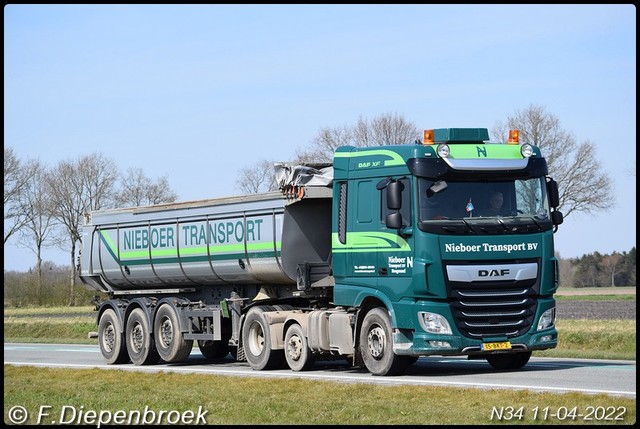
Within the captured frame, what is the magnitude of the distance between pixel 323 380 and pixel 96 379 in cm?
435

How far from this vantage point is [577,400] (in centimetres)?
1492

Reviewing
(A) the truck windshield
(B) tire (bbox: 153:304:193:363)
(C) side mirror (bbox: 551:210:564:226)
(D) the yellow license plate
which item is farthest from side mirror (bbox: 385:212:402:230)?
(B) tire (bbox: 153:304:193:363)

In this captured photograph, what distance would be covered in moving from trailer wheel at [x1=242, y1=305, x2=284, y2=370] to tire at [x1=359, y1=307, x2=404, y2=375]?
2608mm

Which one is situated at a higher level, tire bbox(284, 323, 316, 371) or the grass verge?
tire bbox(284, 323, 316, 371)

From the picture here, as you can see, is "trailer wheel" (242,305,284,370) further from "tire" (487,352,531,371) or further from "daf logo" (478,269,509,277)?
"daf logo" (478,269,509,277)

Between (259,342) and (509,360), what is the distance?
→ 487 cm

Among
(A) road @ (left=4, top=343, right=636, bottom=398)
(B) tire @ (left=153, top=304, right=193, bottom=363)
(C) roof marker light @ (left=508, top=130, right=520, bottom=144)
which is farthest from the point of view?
(B) tire @ (left=153, top=304, right=193, bottom=363)

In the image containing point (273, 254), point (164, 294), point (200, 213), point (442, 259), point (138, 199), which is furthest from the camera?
point (138, 199)

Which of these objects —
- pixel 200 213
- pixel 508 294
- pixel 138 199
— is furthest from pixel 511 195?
pixel 138 199

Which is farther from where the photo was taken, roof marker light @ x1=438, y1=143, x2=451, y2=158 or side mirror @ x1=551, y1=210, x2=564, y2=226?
side mirror @ x1=551, y1=210, x2=564, y2=226

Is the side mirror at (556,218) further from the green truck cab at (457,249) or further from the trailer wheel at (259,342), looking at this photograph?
the trailer wheel at (259,342)

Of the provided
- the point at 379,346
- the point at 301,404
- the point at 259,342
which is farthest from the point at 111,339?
the point at 301,404

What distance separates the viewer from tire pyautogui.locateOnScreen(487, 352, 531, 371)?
68.2ft

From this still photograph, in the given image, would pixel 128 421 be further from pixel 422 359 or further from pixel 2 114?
pixel 422 359
